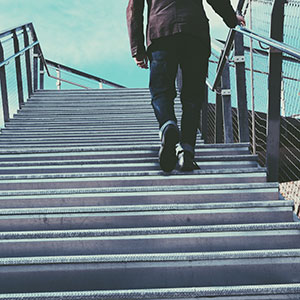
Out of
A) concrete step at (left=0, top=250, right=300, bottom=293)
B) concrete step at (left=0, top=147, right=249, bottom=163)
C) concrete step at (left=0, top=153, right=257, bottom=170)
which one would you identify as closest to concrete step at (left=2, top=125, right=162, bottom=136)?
concrete step at (left=0, top=147, right=249, bottom=163)

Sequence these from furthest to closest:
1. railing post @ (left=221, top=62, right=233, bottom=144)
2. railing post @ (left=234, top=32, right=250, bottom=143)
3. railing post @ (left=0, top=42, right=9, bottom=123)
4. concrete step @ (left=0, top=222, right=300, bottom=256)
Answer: railing post @ (left=0, top=42, right=9, bottom=123)
railing post @ (left=221, top=62, right=233, bottom=144)
railing post @ (left=234, top=32, right=250, bottom=143)
concrete step @ (left=0, top=222, right=300, bottom=256)

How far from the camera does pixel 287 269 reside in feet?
3.83

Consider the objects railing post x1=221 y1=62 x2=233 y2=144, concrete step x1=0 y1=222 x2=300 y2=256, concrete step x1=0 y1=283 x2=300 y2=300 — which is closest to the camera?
concrete step x1=0 y1=283 x2=300 y2=300

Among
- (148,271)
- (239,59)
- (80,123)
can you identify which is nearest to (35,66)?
(80,123)

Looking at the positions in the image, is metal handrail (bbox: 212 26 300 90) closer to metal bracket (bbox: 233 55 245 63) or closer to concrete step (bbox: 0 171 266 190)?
metal bracket (bbox: 233 55 245 63)

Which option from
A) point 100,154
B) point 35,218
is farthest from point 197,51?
point 35,218

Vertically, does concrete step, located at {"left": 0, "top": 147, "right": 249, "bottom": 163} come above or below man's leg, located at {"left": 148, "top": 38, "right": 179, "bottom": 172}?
below

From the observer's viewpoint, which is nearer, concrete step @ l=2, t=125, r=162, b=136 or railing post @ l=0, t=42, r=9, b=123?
concrete step @ l=2, t=125, r=162, b=136

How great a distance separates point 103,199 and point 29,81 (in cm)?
395

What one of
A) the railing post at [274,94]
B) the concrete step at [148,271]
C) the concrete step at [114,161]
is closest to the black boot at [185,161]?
the concrete step at [114,161]

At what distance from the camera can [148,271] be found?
3.78ft

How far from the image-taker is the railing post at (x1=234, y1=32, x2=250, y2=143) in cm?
256

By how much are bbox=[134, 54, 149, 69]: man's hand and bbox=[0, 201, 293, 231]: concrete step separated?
2.80 ft

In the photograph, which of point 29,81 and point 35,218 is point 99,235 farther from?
point 29,81
